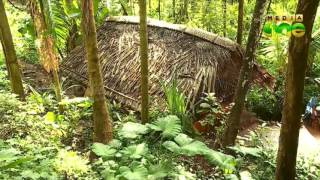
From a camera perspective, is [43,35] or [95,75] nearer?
[95,75]

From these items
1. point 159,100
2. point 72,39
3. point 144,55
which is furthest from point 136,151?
point 72,39

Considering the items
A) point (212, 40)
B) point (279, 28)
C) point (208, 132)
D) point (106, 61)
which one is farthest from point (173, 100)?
point (279, 28)

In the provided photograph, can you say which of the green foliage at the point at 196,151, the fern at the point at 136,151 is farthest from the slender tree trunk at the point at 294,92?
the fern at the point at 136,151

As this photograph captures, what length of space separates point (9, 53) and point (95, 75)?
2241mm

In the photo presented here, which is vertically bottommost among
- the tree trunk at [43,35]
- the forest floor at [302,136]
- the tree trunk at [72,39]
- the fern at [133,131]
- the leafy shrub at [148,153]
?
the forest floor at [302,136]

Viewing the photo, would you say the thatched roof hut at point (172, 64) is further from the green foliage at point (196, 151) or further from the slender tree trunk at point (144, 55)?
the green foliage at point (196, 151)

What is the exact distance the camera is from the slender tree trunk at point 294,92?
3090 mm

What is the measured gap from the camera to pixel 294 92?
327 cm

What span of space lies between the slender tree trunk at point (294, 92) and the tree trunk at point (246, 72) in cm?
156

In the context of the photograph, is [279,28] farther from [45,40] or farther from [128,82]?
[128,82]

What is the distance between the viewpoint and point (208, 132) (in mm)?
6785

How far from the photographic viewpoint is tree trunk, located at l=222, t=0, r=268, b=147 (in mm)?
4680

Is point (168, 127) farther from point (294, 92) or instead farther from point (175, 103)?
point (175, 103)

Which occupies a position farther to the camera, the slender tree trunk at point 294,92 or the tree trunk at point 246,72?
the tree trunk at point 246,72
